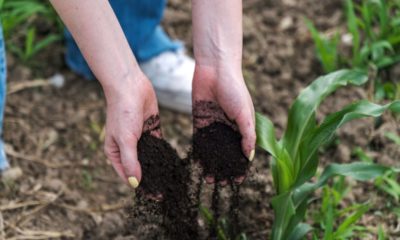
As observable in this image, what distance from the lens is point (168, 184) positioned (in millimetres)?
1557

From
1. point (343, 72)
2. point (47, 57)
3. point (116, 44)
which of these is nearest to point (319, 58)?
point (343, 72)

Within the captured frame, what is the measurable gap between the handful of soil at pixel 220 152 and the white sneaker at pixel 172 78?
0.67m

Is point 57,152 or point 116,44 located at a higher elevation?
point 116,44

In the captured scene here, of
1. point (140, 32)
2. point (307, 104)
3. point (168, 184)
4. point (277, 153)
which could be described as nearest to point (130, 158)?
point (168, 184)

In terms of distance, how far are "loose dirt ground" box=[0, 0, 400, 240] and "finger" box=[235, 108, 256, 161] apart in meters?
0.16

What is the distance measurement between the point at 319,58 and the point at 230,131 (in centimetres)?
91

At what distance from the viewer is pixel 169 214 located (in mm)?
1605

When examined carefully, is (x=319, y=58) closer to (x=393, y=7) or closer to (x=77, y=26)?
(x=393, y=7)

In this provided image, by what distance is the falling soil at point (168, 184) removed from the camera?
1.52 meters

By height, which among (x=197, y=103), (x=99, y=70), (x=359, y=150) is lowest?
(x=359, y=150)

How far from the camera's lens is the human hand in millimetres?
1496

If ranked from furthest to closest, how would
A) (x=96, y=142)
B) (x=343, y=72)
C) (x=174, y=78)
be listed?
(x=174, y=78) → (x=96, y=142) → (x=343, y=72)

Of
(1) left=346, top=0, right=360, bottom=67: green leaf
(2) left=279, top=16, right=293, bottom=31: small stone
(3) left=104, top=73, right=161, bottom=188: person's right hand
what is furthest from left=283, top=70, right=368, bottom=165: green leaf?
(2) left=279, top=16, right=293, bottom=31: small stone

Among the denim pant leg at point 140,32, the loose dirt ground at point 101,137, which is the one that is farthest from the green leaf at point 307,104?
the denim pant leg at point 140,32
